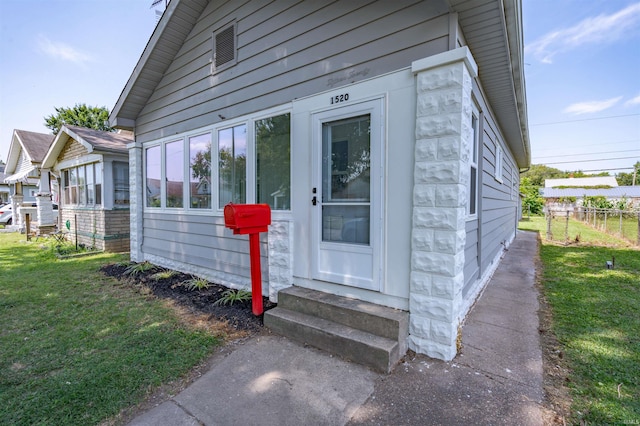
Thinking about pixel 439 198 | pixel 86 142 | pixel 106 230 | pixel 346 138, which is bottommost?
pixel 106 230

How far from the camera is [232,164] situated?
15.2 ft

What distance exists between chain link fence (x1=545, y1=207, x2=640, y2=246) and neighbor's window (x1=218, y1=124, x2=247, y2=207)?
35.0 ft

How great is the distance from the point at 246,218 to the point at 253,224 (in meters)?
0.13

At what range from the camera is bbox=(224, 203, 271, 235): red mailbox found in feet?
10.6

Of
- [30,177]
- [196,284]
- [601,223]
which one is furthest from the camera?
[601,223]

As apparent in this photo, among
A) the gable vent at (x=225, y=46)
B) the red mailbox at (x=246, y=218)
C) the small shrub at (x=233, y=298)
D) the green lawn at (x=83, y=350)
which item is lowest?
the green lawn at (x=83, y=350)

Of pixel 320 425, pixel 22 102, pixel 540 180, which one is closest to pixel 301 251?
pixel 320 425

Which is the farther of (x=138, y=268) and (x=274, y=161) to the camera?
(x=138, y=268)

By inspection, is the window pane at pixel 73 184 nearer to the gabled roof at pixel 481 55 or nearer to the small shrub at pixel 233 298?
the gabled roof at pixel 481 55

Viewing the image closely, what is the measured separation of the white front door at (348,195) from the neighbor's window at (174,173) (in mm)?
3263

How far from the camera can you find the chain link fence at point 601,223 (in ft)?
34.2

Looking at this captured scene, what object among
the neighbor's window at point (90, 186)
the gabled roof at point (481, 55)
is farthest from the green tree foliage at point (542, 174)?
the neighbor's window at point (90, 186)

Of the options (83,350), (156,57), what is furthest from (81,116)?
(83,350)

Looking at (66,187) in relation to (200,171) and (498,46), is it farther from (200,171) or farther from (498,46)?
(498,46)
